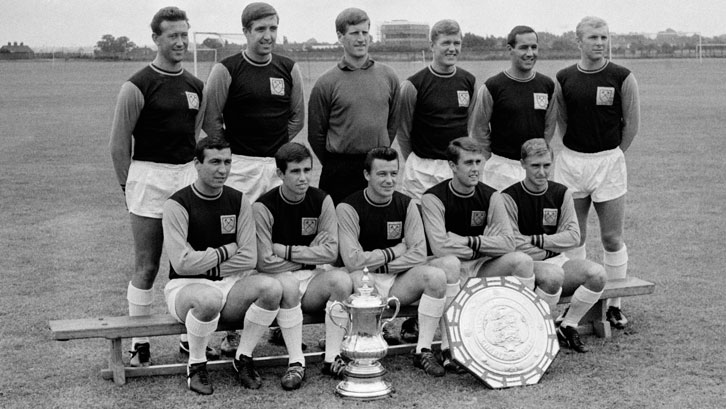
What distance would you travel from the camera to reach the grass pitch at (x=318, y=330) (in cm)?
522

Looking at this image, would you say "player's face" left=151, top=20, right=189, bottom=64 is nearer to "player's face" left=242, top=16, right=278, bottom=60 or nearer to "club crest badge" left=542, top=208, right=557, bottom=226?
"player's face" left=242, top=16, right=278, bottom=60

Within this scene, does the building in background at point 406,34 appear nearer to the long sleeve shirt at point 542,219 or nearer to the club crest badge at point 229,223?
the long sleeve shirt at point 542,219

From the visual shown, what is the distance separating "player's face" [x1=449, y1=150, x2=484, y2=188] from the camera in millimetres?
5914

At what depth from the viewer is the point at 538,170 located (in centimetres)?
612

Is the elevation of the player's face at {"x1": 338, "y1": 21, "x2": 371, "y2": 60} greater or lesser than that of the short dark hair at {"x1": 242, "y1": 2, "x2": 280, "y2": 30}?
lesser

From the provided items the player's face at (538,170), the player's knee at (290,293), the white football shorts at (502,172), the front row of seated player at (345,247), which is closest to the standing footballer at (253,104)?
the front row of seated player at (345,247)

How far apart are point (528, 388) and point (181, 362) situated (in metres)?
2.09

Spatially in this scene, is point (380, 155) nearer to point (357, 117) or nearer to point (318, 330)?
point (357, 117)

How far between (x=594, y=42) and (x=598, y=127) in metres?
0.57

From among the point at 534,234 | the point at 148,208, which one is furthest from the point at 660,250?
the point at 148,208

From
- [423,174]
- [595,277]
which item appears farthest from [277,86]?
[595,277]

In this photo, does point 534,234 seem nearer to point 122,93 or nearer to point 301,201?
point 301,201

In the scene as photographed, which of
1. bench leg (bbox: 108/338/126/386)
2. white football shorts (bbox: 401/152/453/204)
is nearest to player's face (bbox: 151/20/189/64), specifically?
bench leg (bbox: 108/338/126/386)

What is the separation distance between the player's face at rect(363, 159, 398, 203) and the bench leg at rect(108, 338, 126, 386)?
173cm
